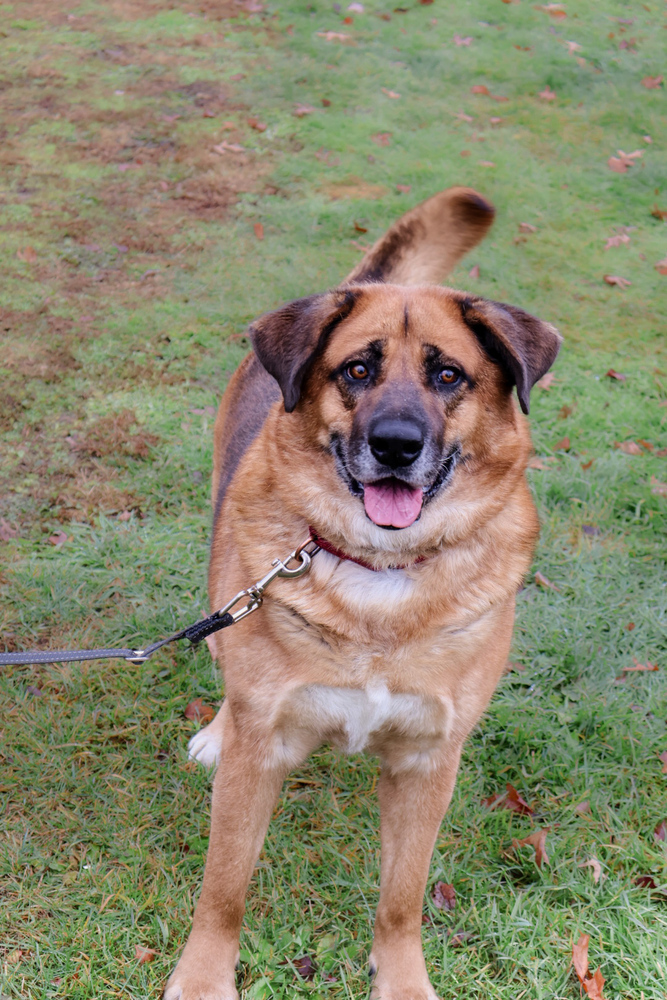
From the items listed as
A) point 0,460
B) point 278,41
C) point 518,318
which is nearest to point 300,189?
point 278,41

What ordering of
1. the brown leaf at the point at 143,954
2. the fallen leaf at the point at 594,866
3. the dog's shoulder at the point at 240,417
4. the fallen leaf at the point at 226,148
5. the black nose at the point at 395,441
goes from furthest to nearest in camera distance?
the fallen leaf at the point at 226,148, the dog's shoulder at the point at 240,417, the fallen leaf at the point at 594,866, the brown leaf at the point at 143,954, the black nose at the point at 395,441

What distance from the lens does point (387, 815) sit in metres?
2.55

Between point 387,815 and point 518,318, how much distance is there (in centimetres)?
161

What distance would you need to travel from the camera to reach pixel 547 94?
368 inches

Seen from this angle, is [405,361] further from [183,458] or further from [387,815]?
[183,458]

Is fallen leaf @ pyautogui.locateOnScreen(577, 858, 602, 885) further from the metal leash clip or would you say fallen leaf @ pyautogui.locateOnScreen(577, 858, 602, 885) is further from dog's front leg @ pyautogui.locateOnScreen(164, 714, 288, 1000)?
the metal leash clip

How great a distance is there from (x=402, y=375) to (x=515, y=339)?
0.35 meters

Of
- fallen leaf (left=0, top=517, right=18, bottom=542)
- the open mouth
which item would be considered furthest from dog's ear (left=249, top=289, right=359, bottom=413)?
fallen leaf (left=0, top=517, right=18, bottom=542)

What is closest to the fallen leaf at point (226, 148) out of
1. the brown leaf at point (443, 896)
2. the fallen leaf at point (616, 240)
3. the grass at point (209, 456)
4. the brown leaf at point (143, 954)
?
the grass at point (209, 456)

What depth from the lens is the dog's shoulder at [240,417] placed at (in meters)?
3.04

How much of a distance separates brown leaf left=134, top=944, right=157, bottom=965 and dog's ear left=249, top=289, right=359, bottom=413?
1.83 meters

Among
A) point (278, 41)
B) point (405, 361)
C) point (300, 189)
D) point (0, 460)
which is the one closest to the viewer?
point (405, 361)

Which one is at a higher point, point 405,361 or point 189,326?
point 405,361

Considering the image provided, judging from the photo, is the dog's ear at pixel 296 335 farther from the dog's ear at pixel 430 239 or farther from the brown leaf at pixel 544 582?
the brown leaf at pixel 544 582
